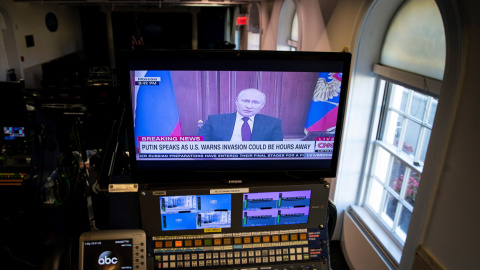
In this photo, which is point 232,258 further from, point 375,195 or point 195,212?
point 375,195

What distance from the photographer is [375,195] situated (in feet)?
10.7

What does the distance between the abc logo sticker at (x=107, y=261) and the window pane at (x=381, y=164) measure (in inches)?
98.2

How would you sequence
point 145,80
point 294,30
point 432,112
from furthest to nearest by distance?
1. point 294,30
2. point 432,112
3. point 145,80

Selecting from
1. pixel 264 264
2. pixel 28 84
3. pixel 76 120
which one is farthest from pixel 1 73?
pixel 264 264

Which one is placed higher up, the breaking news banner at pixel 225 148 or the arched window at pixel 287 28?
the arched window at pixel 287 28

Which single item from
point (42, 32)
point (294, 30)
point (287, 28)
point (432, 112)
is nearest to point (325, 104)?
point (432, 112)

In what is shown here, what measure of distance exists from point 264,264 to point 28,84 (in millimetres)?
9012

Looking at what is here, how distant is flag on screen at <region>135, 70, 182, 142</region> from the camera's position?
127 centimetres

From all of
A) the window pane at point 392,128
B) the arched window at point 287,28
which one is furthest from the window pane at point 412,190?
the arched window at point 287,28

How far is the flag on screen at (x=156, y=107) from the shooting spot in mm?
1273

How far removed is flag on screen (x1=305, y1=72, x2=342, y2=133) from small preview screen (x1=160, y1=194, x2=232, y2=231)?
48 cm

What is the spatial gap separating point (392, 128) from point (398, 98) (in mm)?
277

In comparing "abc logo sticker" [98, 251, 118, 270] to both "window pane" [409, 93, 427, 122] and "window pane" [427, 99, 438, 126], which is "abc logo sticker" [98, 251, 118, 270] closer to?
"window pane" [427, 99, 438, 126]

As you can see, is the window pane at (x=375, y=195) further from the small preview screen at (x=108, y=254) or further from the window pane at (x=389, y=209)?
the small preview screen at (x=108, y=254)
